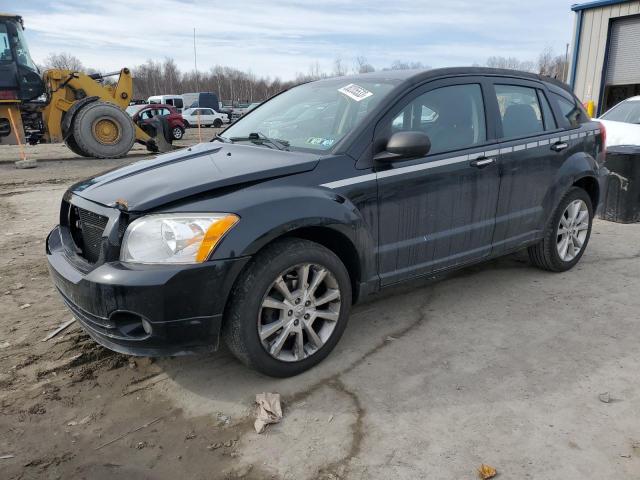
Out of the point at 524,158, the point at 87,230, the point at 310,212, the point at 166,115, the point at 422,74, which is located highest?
the point at 422,74

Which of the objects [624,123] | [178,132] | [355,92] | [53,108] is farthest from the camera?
[178,132]

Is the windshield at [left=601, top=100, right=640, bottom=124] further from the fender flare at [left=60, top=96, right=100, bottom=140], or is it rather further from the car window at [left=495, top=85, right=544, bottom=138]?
the fender flare at [left=60, top=96, right=100, bottom=140]

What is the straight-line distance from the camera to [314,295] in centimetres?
306

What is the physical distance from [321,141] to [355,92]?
0.56 m

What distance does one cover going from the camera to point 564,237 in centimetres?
465

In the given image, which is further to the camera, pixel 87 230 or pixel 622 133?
pixel 622 133

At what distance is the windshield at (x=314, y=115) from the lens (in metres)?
3.34

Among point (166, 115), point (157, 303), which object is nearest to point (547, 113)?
point (157, 303)

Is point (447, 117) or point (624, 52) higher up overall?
point (624, 52)

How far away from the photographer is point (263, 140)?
3615 mm

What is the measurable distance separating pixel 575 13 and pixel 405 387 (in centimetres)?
1416

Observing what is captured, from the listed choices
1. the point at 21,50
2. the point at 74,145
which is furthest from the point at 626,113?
the point at 21,50

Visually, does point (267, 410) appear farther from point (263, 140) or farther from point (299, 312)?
point (263, 140)

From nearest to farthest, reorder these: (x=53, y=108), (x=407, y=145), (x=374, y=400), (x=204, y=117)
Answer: (x=374, y=400), (x=407, y=145), (x=53, y=108), (x=204, y=117)
